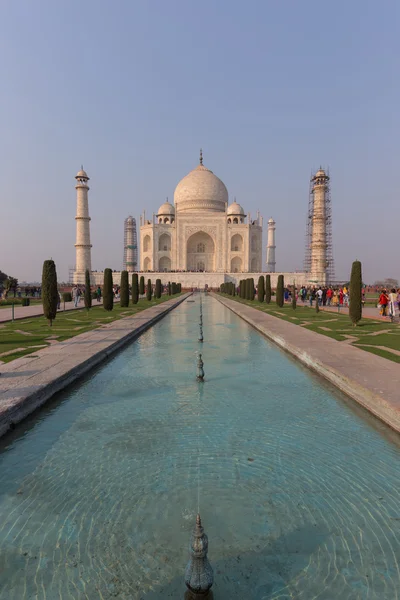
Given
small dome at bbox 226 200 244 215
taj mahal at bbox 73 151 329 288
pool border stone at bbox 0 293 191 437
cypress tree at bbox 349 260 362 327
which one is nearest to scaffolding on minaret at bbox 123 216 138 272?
taj mahal at bbox 73 151 329 288

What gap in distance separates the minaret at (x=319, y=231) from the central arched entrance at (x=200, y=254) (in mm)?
13527

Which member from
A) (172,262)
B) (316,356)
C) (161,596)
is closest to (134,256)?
(172,262)

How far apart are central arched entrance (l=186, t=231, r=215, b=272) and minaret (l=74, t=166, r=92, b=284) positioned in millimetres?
13308

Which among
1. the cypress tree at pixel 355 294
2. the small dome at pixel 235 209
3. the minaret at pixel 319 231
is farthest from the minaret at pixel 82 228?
the cypress tree at pixel 355 294

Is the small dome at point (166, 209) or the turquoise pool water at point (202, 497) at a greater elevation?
the small dome at point (166, 209)

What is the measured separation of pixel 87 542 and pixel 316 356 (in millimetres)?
4247

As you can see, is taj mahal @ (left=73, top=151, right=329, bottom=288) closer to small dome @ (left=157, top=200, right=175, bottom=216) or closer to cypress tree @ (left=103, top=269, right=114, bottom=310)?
small dome @ (left=157, top=200, right=175, bottom=216)

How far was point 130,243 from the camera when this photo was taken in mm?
56312

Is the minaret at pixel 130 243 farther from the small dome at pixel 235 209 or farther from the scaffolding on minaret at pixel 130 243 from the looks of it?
the small dome at pixel 235 209

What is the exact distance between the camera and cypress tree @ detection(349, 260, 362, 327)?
976cm

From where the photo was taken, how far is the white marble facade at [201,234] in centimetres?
4700

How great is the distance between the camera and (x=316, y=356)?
5.56 metres

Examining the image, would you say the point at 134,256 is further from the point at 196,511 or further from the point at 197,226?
the point at 196,511

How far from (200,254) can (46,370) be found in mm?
45978
